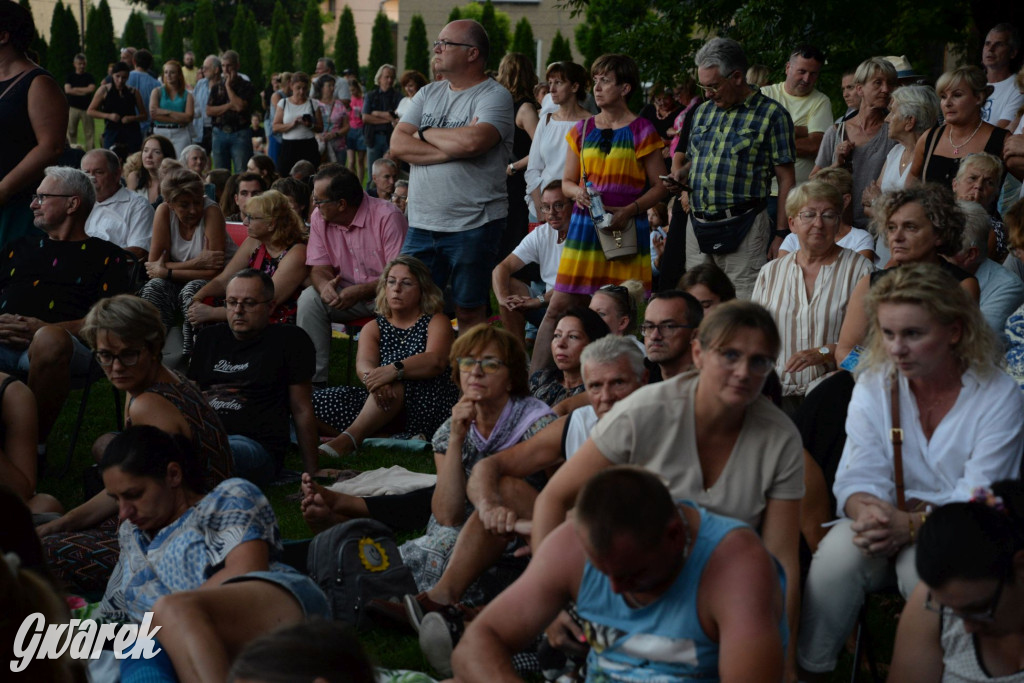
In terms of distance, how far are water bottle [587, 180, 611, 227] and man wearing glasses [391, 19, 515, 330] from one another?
1.79ft

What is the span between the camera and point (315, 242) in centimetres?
746

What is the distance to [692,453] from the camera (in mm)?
3121

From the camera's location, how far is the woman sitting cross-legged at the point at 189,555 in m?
3.20

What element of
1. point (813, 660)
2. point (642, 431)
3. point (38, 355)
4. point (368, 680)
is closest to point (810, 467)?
point (813, 660)

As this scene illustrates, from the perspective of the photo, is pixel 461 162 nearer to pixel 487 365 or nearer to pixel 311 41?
pixel 487 365

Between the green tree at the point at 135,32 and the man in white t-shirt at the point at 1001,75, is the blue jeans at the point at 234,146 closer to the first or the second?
the man in white t-shirt at the point at 1001,75

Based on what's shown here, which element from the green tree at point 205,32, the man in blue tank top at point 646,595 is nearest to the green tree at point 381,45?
the green tree at point 205,32

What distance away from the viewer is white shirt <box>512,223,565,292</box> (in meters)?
7.59

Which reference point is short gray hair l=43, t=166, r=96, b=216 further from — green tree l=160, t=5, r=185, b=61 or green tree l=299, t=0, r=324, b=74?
green tree l=299, t=0, r=324, b=74

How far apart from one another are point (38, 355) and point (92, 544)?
1566 mm

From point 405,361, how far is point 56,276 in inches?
72.3

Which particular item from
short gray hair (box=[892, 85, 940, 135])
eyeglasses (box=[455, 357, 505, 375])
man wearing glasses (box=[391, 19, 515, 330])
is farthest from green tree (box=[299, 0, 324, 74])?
eyeglasses (box=[455, 357, 505, 375])

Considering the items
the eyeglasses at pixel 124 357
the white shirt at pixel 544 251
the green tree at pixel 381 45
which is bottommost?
the green tree at pixel 381 45

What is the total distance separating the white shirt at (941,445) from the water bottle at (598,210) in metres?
3.24
